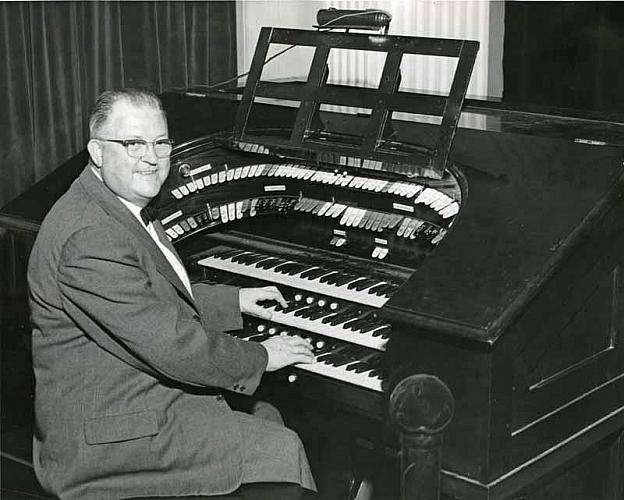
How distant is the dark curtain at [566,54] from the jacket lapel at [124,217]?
140 inches

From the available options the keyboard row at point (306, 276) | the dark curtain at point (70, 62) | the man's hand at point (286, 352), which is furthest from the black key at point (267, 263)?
the dark curtain at point (70, 62)

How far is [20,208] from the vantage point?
3570mm

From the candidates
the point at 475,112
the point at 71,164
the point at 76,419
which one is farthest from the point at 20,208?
the point at 475,112

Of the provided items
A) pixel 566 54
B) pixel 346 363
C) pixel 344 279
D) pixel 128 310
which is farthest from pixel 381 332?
pixel 566 54

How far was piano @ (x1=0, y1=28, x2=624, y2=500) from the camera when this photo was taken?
2.50 metres

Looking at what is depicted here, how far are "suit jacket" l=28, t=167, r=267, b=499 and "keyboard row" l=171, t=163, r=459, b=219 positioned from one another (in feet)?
2.63

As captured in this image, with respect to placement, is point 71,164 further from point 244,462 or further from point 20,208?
point 244,462

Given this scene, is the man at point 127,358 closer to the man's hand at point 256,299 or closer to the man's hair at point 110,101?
the man's hair at point 110,101

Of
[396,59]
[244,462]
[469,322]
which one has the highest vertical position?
[396,59]

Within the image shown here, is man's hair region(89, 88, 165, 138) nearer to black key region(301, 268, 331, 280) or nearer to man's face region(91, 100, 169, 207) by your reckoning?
man's face region(91, 100, 169, 207)

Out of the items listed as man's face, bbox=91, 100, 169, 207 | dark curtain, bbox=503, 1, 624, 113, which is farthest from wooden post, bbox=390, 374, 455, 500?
dark curtain, bbox=503, 1, 624, 113

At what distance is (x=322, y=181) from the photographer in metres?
3.42

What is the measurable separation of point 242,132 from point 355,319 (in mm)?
877

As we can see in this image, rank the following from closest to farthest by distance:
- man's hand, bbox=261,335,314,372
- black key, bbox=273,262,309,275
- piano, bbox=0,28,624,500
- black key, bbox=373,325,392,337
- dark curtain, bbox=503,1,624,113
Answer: piano, bbox=0,28,624,500 → man's hand, bbox=261,335,314,372 → black key, bbox=373,325,392,337 → black key, bbox=273,262,309,275 → dark curtain, bbox=503,1,624,113
